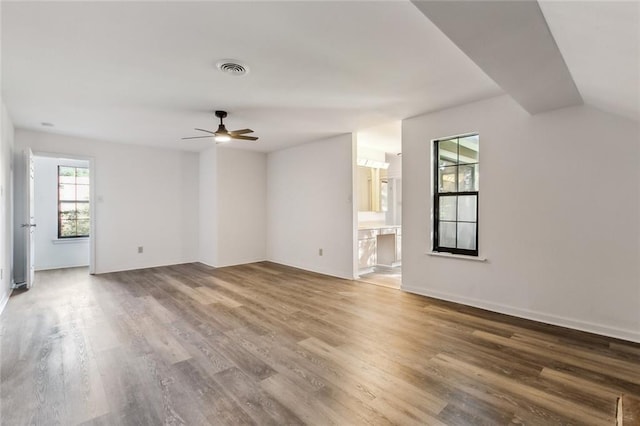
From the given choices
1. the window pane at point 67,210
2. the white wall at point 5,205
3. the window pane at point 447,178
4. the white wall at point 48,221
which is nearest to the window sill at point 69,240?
the white wall at point 48,221

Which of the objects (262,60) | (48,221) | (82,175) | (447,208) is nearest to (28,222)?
(48,221)

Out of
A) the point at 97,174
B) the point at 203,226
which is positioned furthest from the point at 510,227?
the point at 97,174

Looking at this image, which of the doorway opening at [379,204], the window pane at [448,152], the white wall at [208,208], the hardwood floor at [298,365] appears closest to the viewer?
the hardwood floor at [298,365]

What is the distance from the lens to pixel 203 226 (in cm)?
668

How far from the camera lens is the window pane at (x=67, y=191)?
630 cm

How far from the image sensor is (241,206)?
6.61 metres

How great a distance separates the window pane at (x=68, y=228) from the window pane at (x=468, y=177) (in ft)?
24.5

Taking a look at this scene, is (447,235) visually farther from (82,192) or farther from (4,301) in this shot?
(82,192)

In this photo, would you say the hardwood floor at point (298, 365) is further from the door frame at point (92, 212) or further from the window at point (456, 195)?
the door frame at point (92, 212)

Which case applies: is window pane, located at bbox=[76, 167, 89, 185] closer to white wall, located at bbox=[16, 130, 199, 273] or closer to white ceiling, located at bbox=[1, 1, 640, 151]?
white wall, located at bbox=[16, 130, 199, 273]

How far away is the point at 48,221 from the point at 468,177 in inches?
304

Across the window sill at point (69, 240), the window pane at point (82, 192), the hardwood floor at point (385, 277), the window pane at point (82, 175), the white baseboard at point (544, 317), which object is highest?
the window pane at point (82, 175)

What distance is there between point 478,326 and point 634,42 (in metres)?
2.52

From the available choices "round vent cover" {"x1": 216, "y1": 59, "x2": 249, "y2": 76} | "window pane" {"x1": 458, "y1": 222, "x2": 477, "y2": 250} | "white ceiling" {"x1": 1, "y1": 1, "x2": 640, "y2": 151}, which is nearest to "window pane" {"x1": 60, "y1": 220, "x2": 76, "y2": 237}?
"white ceiling" {"x1": 1, "y1": 1, "x2": 640, "y2": 151}
